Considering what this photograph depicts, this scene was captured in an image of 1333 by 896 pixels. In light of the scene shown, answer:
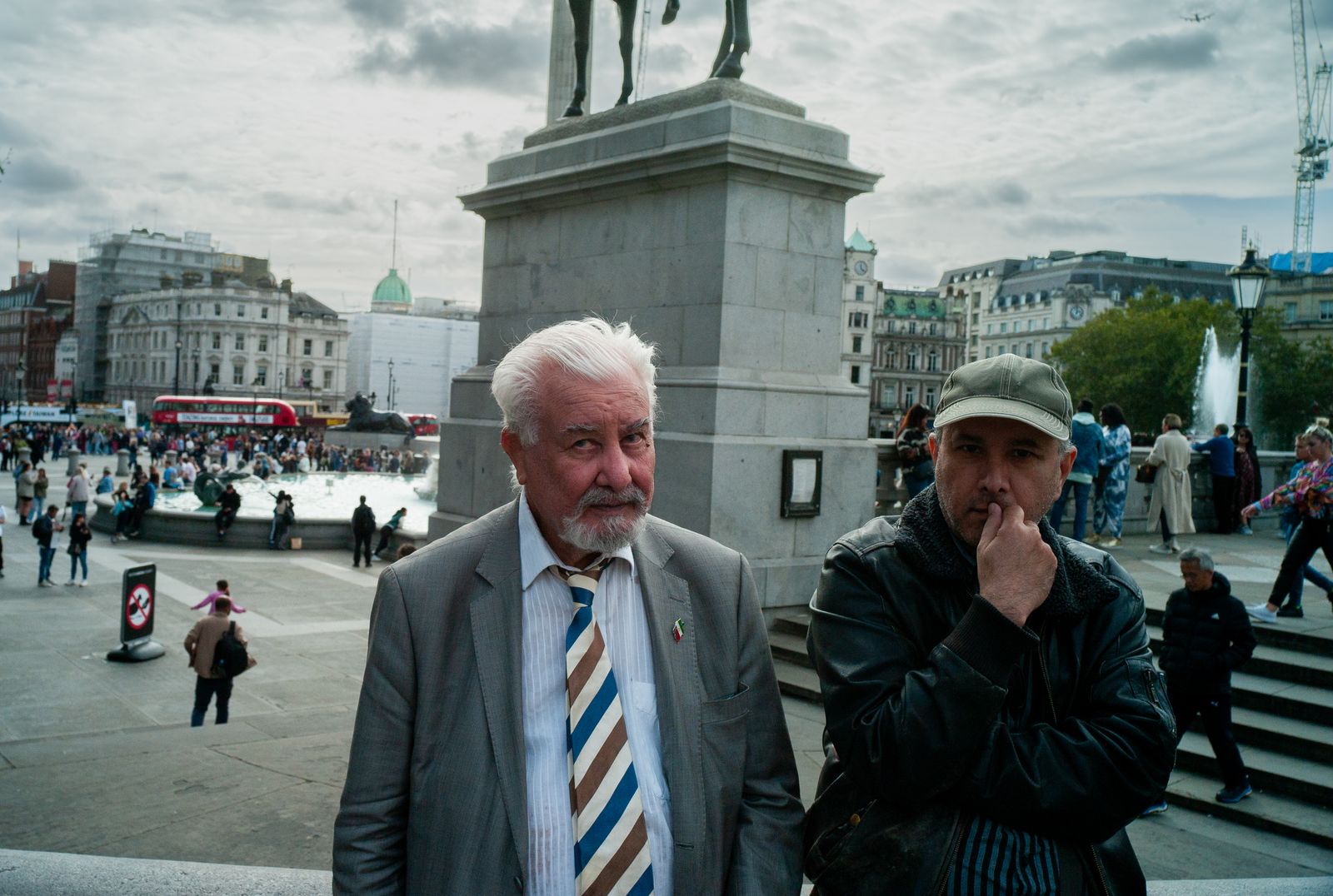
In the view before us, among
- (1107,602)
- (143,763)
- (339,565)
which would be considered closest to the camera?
(1107,602)

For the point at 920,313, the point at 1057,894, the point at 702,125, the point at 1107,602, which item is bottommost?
the point at 1057,894

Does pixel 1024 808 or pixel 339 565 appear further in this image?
pixel 339 565

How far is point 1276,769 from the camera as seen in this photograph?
6.59 m

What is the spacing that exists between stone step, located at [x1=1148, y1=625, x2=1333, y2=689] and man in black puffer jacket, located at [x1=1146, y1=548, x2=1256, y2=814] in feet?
2.75

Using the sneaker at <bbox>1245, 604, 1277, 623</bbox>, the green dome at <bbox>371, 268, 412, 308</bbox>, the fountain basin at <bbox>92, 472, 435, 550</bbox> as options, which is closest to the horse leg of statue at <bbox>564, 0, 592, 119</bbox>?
the sneaker at <bbox>1245, 604, 1277, 623</bbox>

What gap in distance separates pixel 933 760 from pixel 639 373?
1079 mm

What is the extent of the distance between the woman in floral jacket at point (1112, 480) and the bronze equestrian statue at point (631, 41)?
702 centimetres

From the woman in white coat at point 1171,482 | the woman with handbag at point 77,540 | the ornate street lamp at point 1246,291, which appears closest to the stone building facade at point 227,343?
the woman with handbag at point 77,540

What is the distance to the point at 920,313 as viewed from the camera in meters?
128

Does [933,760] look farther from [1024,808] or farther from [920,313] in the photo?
[920,313]

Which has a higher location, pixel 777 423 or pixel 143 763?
pixel 777 423

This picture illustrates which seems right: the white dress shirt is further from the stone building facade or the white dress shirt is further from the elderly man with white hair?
the stone building facade

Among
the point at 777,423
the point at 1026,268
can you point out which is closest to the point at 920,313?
the point at 1026,268

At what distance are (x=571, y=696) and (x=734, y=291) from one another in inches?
283
